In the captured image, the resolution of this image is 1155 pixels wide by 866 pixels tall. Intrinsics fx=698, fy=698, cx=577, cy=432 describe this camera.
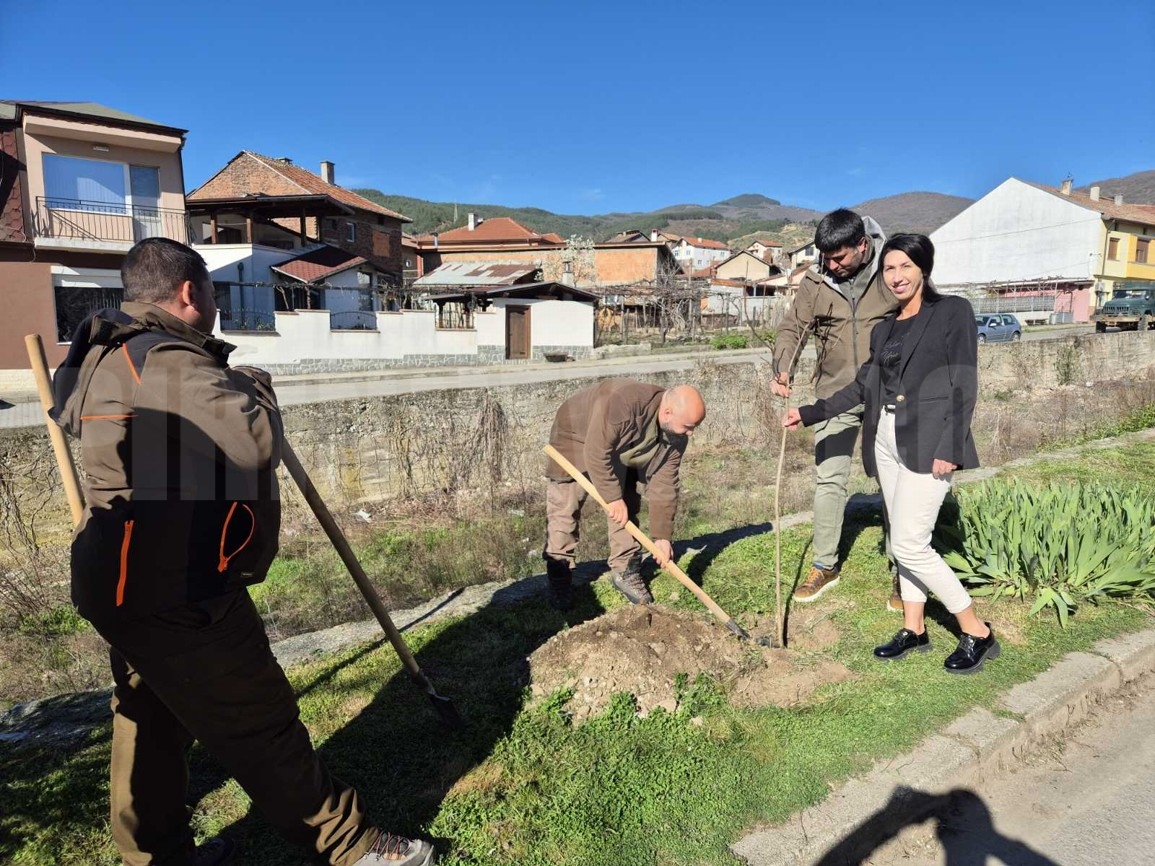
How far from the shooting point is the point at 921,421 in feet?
9.78

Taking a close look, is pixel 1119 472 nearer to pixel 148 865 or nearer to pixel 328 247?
pixel 148 865

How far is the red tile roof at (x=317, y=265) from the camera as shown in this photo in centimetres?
2422

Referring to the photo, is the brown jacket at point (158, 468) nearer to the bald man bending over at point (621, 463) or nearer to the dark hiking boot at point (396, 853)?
the dark hiking boot at point (396, 853)

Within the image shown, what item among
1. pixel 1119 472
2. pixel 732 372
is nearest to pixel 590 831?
pixel 1119 472

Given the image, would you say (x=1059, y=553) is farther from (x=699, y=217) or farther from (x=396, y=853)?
(x=699, y=217)

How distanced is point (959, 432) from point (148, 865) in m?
3.28

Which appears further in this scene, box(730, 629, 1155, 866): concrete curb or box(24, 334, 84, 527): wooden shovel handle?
box(730, 629, 1155, 866): concrete curb

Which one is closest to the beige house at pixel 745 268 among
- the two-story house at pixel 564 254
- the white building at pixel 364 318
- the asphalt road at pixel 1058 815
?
the two-story house at pixel 564 254

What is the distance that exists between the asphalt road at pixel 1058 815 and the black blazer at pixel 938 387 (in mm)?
1223

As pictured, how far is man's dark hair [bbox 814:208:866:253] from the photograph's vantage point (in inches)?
142

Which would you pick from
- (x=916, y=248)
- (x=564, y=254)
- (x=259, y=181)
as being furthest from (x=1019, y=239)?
(x=916, y=248)

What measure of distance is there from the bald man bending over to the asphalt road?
1667 millimetres

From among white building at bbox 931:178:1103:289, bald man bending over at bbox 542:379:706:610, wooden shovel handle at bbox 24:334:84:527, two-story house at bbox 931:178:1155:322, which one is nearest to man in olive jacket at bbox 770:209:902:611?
bald man bending over at bbox 542:379:706:610

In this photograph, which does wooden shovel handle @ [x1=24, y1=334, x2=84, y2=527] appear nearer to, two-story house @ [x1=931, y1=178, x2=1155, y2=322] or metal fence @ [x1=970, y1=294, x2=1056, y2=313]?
metal fence @ [x1=970, y1=294, x2=1056, y2=313]
